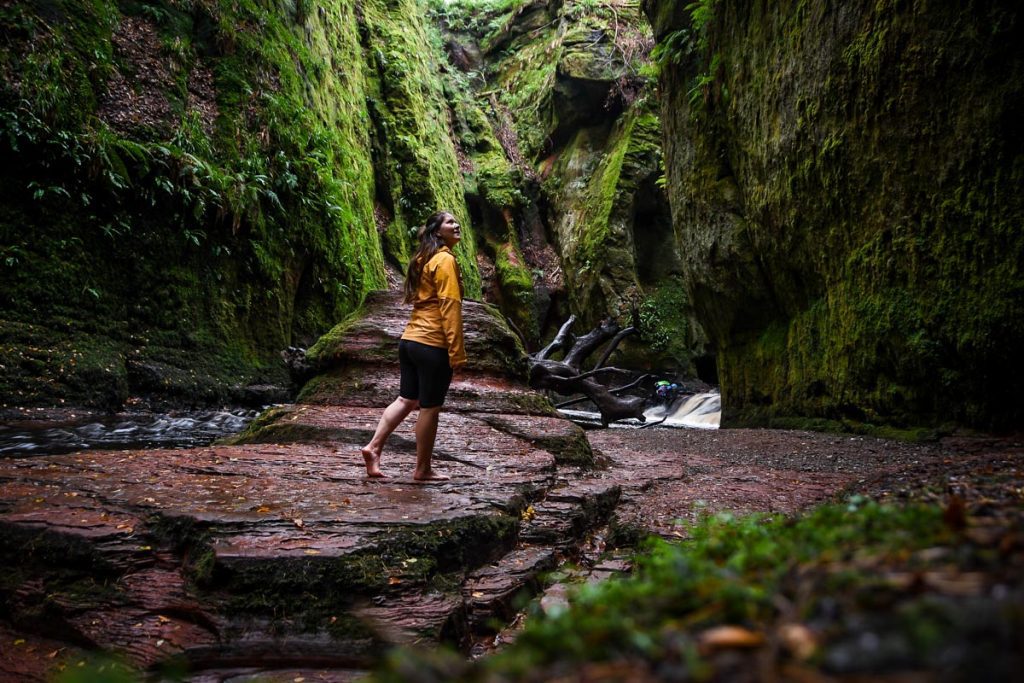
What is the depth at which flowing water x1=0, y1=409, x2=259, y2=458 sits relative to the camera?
529 centimetres

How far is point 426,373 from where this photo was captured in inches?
146

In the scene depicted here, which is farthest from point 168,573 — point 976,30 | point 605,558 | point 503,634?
point 976,30

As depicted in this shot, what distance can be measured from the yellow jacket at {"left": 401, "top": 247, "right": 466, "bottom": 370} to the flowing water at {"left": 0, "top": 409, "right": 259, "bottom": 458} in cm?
364

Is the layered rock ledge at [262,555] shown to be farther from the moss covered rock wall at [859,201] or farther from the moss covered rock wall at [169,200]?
the moss covered rock wall at [169,200]

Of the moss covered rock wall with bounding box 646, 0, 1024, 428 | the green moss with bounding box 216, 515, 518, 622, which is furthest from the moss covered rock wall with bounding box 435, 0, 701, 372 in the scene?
the green moss with bounding box 216, 515, 518, 622

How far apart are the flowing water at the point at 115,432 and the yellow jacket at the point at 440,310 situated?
3.64 meters

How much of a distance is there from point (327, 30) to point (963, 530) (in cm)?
1709

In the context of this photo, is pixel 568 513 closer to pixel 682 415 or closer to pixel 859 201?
pixel 859 201

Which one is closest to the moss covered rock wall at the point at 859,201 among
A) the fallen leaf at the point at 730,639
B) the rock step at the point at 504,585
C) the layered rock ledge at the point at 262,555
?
the layered rock ledge at the point at 262,555

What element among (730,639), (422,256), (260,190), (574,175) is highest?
(574,175)

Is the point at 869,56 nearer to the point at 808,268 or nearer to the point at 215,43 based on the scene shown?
the point at 808,268

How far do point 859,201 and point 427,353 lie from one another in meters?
5.28

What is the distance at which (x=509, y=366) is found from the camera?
24.4ft

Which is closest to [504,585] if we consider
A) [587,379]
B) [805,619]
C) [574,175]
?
[805,619]
